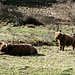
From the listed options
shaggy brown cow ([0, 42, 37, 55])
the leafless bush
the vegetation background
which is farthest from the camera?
the leafless bush

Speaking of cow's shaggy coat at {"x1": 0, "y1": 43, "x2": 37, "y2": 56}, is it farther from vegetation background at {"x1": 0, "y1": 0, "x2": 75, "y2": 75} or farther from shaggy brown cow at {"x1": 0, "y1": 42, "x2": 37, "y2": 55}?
vegetation background at {"x1": 0, "y1": 0, "x2": 75, "y2": 75}

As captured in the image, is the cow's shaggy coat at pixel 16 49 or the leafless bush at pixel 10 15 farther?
the leafless bush at pixel 10 15

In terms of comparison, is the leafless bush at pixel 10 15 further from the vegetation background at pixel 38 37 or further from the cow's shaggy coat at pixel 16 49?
the cow's shaggy coat at pixel 16 49

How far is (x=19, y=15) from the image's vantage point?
29.4 meters

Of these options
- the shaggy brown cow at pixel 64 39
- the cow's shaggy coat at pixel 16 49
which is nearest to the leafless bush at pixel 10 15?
the shaggy brown cow at pixel 64 39

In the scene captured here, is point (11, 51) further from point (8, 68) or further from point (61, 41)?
point (61, 41)

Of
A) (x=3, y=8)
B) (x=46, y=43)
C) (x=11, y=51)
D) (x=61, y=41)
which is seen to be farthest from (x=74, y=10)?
(x=11, y=51)

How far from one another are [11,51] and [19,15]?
61.5 ft

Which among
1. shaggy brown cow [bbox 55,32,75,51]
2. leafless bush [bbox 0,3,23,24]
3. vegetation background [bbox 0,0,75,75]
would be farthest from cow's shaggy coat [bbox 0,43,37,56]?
leafless bush [bbox 0,3,23,24]

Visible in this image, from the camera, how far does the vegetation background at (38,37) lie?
25.2 ft

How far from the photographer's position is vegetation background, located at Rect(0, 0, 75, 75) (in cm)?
769

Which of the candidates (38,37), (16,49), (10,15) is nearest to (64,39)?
(16,49)

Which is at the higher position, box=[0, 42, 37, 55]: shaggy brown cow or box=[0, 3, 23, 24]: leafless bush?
box=[0, 3, 23, 24]: leafless bush

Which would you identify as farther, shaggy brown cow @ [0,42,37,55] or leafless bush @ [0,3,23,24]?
leafless bush @ [0,3,23,24]
